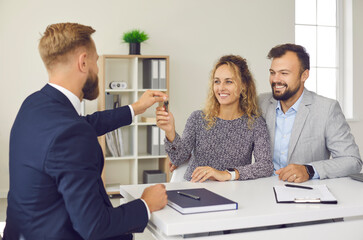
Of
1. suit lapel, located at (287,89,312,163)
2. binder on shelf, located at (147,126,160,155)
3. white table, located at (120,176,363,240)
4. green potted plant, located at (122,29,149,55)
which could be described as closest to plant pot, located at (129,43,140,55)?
green potted plant, located at (122,29,149,55)

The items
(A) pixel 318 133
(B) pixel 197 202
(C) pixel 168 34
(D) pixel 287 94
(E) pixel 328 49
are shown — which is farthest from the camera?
(E) pixel 328 49

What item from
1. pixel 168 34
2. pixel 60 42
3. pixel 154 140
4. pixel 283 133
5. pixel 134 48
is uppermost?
pixel 168 34

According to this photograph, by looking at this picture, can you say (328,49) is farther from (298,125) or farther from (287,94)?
(298,125)

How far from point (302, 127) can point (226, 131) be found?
1.39 ft

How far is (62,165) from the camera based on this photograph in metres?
1.22

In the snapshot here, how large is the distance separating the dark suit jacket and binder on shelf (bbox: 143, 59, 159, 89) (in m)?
3.15

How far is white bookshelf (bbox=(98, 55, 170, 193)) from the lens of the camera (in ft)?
14.8

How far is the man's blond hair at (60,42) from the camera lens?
55.7 inches

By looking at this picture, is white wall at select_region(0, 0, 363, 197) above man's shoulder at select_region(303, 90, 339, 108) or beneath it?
above

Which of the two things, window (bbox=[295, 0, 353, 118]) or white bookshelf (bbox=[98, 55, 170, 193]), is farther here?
window (bbox=[295, 0, 353, 118])

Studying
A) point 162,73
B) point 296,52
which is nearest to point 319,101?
point 296,52

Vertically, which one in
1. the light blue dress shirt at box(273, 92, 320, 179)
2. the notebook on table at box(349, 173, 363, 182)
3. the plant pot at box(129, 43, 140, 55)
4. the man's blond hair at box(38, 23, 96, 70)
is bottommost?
the notebook on table at box(349, 173, 363, 182)

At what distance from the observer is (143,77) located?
4770mm

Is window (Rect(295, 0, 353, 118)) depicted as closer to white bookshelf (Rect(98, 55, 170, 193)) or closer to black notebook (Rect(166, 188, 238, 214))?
white bookshelf (Rect(98, 55, 170, 193))
